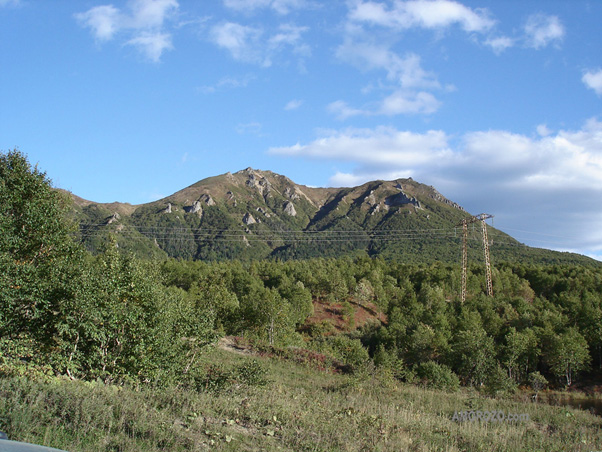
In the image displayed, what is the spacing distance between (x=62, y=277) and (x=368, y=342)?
69048mm

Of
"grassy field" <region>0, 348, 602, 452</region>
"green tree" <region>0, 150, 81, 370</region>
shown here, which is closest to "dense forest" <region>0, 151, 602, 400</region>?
"green tree" <region>0, 150, 81, 370</region>

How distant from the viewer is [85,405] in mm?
8562

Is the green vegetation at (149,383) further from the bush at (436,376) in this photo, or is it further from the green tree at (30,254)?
the bush at (436,376)

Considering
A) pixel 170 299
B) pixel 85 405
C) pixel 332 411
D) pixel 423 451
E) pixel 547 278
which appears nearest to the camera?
pixel 85 405

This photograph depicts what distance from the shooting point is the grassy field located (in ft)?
25.7

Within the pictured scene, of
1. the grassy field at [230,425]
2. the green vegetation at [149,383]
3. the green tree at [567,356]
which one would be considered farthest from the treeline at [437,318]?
the grassy field at [230,425]

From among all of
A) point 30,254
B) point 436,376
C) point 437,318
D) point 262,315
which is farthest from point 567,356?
point 30,254

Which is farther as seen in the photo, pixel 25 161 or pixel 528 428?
pixel 25 161

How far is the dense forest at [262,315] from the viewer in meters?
14.4

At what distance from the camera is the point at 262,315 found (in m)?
60.3

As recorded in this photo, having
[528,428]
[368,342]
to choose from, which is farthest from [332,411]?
[368,342]

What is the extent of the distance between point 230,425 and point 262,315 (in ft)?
168

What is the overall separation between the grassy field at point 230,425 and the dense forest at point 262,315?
2.68 metres

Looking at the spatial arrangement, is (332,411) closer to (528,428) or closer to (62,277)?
(528,428)
